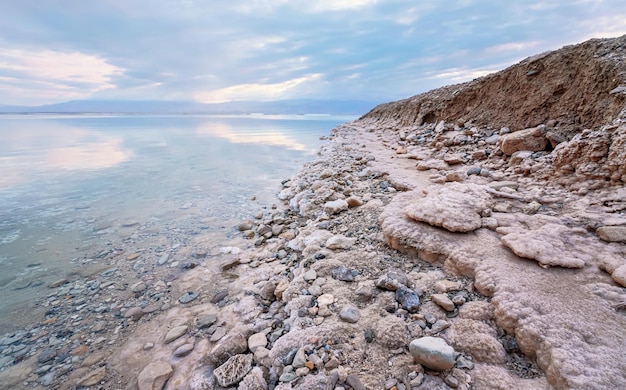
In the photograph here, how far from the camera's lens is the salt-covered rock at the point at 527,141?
15.3 ft

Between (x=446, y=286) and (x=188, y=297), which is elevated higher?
(x=446, y=286)

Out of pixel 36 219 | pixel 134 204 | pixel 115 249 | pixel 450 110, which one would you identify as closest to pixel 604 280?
pixel 115 249

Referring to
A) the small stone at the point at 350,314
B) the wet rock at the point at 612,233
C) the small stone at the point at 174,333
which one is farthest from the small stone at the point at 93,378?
the wet rock at the point at 612,233

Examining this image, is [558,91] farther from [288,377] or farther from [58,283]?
[58,283]

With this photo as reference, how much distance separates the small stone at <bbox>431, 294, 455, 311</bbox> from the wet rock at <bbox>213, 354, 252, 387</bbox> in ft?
4.61

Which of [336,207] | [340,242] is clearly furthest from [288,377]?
[336,207]

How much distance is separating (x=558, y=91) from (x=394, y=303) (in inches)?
250

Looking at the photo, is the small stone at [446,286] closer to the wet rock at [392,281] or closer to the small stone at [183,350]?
the wet rock at [392,281]

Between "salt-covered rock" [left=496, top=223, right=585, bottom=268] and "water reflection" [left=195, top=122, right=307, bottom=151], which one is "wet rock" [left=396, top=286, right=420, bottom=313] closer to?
"salt-covered rock" [left=496, top=223, right=585, bottom=268]

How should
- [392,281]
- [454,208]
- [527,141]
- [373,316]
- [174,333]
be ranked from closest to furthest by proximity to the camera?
[373,316] < [392,281] < [174,333] < [454,208] < [527,141]

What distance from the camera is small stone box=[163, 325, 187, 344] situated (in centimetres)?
241

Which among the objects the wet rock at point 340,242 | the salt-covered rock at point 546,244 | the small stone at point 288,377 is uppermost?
the salt-covered rock at point 546,244

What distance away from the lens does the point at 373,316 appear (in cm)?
198

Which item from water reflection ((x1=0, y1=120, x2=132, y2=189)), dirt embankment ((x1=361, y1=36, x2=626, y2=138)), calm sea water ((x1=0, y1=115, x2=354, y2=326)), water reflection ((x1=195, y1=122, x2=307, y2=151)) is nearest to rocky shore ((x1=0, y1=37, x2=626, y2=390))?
dirt embankment ((x1=361, y1=36, x2=626, y2=138))
